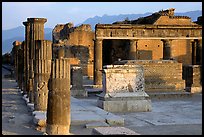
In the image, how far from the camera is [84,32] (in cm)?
3712

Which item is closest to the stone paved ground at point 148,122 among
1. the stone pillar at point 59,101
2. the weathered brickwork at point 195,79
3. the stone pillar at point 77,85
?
the stone pillar at point 59,101

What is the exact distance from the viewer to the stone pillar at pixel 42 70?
11.6 m

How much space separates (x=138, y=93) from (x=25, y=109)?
12.0 ft

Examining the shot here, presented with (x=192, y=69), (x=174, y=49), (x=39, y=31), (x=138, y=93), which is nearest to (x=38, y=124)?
(x=138, y=93)

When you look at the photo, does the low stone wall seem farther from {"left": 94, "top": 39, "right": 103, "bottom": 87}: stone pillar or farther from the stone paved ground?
the stone paved ground

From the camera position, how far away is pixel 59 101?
8305 mm

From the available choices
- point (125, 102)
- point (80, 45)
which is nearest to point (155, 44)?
point (80, 45)

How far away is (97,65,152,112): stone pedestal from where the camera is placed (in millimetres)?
12766

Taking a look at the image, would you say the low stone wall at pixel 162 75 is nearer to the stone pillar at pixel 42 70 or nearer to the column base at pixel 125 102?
the column base at pixel 125 102

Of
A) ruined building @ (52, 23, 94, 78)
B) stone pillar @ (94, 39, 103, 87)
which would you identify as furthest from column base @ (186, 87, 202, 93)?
ruined building @ (52, 23, 94, 78)

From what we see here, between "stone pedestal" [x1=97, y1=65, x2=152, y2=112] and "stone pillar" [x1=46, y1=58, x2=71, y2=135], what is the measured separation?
445 centimetres

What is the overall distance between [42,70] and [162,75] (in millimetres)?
9726

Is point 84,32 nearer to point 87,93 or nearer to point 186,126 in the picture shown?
point 87,93

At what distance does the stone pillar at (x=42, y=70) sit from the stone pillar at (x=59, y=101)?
3167 mm
